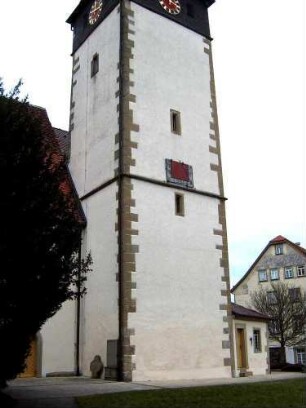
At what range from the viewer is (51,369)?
1739cm

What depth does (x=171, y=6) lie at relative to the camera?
68.2 feet

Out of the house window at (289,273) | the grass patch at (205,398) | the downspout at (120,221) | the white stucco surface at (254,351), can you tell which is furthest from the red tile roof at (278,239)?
the grass patch at (205,398)

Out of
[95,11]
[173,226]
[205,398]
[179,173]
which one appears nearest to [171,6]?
[95,11]

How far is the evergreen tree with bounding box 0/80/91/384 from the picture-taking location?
403 inches

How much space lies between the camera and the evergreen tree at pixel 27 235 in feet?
33.6

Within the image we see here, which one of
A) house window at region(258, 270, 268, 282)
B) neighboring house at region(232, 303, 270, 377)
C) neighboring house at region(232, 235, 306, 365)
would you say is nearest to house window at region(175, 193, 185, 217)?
neighboring house at region(232, 303, 270, 377)

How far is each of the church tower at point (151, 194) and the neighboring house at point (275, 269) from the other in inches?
1217

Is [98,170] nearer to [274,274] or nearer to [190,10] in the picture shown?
[190,10]

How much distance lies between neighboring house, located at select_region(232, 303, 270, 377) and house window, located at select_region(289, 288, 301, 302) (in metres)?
21.3

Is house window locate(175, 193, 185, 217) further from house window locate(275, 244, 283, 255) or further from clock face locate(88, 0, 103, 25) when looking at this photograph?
house window locate(275, 244, 283, 255)

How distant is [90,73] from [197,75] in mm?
4079

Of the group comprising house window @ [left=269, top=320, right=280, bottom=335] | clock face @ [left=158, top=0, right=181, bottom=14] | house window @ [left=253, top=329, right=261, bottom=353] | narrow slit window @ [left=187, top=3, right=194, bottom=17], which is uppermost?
narrow slit window @ [left=187, top=3, right=194, bottom=17]

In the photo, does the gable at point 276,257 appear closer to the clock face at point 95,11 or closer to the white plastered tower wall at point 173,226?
the white plastered tower wall at point 173,226

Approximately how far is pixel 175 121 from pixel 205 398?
10678 millimetres
